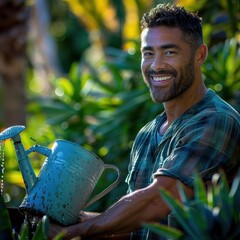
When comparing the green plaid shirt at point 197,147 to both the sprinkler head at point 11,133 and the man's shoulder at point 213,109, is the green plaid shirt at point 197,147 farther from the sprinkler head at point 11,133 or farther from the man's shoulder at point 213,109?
the sprinkler head at point 11,133

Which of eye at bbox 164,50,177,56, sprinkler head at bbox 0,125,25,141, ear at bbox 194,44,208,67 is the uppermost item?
eye at bbox 164,50,177,56

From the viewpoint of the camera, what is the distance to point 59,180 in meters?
4.20

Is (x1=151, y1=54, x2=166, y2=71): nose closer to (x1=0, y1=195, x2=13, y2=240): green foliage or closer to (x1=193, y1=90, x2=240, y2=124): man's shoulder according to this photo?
(x1=193, y1=90, x2=240, y2=124): man's shoulder

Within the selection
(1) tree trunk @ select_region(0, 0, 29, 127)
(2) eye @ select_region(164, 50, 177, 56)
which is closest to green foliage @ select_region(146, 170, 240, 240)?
(2) eye @ select_region(164, 50, 177, 56)

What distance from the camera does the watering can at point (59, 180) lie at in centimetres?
416

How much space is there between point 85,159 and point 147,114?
3.69 m

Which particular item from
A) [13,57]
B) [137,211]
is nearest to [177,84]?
[137,211]

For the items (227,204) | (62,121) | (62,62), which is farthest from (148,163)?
(62,62)

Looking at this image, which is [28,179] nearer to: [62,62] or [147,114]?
[147,114]

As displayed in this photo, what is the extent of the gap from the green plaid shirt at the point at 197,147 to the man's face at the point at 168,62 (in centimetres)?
13

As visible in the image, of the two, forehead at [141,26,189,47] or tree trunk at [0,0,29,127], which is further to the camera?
tree trunk at [0,0,29,127]

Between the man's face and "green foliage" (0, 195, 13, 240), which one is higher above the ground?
the man's face

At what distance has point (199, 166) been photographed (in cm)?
392

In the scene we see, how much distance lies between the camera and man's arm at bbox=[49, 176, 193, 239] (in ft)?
12.8
